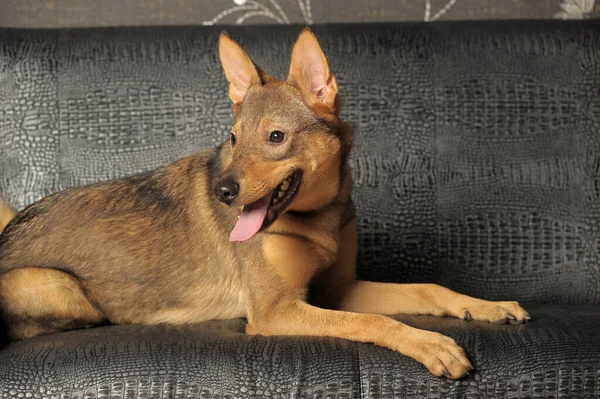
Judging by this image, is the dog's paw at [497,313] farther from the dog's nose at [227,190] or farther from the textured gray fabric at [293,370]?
the dog's nose at [227,190]

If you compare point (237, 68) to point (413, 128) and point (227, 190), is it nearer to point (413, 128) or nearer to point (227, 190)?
point (227, 190)

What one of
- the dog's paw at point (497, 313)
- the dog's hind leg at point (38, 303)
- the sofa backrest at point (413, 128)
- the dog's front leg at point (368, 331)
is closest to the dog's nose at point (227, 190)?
the dog's front leg at point (368, 331)

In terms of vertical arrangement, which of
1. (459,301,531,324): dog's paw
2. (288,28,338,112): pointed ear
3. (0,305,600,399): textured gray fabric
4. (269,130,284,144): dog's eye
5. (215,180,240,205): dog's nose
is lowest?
(0,305,600,399): textured gray fabric

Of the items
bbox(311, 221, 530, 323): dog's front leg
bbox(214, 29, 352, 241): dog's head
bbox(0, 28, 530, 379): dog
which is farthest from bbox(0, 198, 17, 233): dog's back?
bbox(311, 221, 530, 323): dog's front leg

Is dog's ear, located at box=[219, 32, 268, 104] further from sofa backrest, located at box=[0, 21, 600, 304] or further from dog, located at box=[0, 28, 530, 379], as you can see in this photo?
sofa backrest, located at box=[0, 21, 600, 304]

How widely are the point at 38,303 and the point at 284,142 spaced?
0.93 meters

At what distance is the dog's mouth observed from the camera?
2.26 meters

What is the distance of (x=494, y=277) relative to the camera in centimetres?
309

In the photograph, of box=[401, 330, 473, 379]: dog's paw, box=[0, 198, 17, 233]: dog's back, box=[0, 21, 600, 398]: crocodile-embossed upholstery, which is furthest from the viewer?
box=[0, 21, 600, 398]: crocodile-embossed upholstery

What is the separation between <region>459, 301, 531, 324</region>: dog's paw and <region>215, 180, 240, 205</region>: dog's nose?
854mm

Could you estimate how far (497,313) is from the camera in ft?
7.97

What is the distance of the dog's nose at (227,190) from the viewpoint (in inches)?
86.7

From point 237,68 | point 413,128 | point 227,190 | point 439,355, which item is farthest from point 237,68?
point 439,355

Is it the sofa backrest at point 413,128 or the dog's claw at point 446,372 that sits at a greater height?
the sofa backrest at point 413,128
